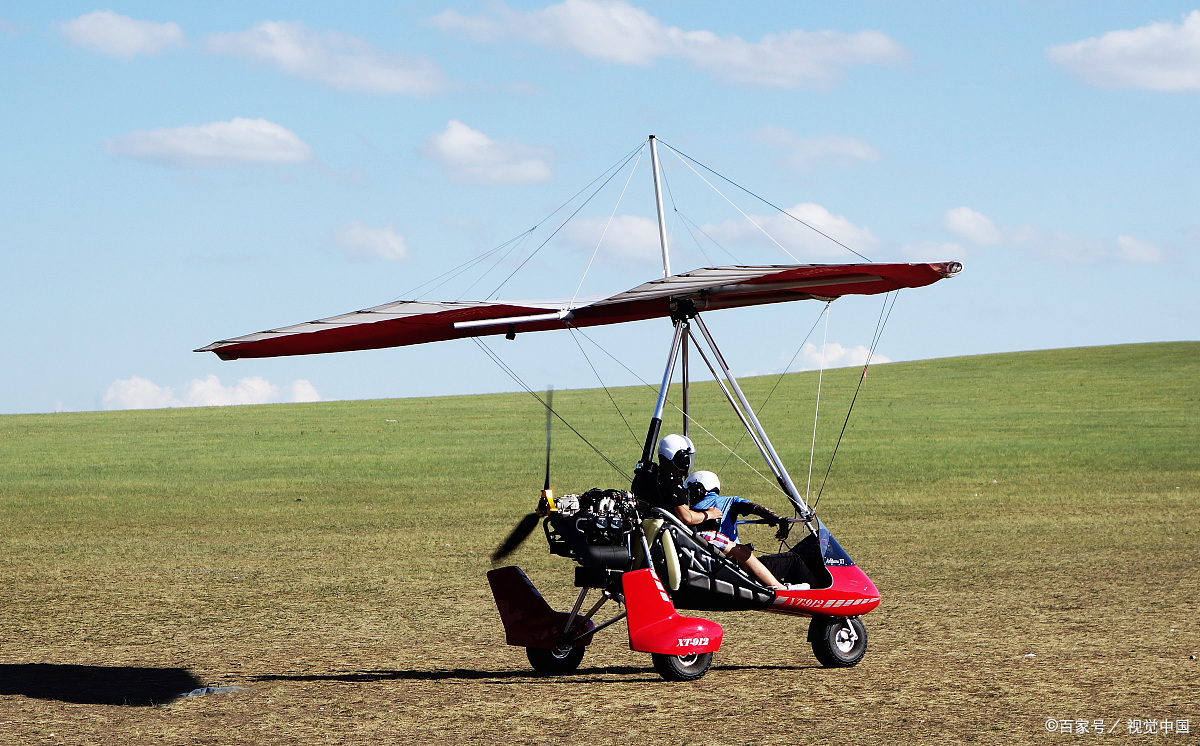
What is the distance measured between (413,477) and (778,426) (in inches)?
667

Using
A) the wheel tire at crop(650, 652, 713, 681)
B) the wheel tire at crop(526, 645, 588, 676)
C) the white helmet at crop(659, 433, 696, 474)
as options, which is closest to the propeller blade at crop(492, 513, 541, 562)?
the wheel tire at crop(526, 645, 588, 676)

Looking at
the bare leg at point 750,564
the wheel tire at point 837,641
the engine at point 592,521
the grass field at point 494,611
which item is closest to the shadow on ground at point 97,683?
the grass field at point 494,611

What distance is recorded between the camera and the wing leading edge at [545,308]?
942 centimetres

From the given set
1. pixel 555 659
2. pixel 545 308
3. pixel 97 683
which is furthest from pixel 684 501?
pixel 97 683

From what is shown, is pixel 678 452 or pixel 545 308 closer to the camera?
pixel 678 452

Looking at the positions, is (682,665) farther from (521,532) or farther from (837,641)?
(521,532)

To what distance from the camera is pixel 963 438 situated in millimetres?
39438

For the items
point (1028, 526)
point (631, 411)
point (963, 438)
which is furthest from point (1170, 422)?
point (1028, 526)

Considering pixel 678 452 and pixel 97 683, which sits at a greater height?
pixel 678 452

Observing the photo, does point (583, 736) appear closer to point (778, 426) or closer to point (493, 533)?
point (493, 533)

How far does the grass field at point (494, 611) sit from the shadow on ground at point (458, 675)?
0.15 feet

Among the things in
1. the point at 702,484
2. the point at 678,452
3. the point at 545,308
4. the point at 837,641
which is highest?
the point at 545,308

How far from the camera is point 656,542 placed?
9.50m

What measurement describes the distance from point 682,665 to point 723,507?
4.28ft
